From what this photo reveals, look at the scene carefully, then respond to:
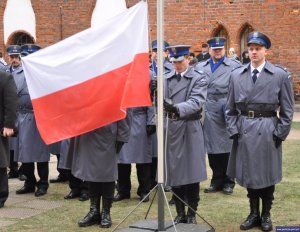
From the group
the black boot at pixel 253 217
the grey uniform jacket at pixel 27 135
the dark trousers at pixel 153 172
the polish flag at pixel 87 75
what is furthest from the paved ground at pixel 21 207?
the black boot at pixel 253 217

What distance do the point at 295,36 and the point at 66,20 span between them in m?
7.27

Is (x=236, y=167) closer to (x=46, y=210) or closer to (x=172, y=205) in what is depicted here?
(x=172, y=205)

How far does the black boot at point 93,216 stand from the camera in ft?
23.9

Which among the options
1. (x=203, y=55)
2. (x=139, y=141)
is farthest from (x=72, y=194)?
(x=203, y=55)

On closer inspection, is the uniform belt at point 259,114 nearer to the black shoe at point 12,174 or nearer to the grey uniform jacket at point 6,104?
the grey uniform jacket at point 6,104

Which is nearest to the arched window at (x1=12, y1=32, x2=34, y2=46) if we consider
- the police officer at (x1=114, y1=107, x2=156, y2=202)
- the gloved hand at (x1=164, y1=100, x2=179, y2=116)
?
the police officer at (x1=114, y1=107, x2=156, y2=202)

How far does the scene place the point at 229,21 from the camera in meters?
20.4

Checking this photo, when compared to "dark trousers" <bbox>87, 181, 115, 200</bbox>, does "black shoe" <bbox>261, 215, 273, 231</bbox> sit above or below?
below

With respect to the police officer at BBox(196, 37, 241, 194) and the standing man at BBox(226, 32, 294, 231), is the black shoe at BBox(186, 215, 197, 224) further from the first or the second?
the police officer at BBox(196, 37, 241, 194)

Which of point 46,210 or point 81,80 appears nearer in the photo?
point 81,80

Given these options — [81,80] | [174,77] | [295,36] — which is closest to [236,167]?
[174,77]

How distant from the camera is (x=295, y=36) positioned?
2011cm

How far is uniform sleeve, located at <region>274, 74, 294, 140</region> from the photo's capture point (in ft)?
22.3

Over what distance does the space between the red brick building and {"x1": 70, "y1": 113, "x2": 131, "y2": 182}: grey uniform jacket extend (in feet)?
43.4
